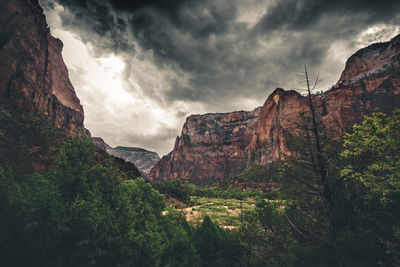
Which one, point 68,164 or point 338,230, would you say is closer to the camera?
point 338,230

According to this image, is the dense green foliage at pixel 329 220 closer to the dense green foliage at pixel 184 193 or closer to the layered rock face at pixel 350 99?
the dense green foliage at pixel 184 193

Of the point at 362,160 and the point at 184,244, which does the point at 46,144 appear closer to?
the point at 184,244

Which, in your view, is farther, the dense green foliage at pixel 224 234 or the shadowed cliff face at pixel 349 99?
the shadowed cliff face at pixel 349 99

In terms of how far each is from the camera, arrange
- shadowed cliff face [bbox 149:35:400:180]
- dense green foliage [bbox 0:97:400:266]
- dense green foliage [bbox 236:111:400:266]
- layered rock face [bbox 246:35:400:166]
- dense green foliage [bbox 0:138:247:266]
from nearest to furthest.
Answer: dense green foliage [bbox 236:111:400:266] < dense green foliage [bbox 0:97:400:266] < dense green foliage [bbox 0:138:247:266] < layered rock face [bbox 246:35:400:166] < shadowed cliff face [bbox 149:35:400:180]

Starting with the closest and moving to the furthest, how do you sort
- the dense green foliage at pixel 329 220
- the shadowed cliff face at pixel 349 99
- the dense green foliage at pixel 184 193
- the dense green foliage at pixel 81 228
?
1. the dense green foliage at pixel 329 220
2. the dense green foliage at pixel 81 228
3. the dense green foliage at pixel 184 193
4. the shadowed cliff face at pixel 349 99

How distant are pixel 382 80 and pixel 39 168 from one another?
12888cm

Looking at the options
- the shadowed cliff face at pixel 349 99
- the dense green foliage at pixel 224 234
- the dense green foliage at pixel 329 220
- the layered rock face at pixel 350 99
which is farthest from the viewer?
the shadowed cliff face at pixel 349 99

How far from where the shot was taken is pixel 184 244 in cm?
1004

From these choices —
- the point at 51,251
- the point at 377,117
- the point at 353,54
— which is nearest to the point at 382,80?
the point at 353,54

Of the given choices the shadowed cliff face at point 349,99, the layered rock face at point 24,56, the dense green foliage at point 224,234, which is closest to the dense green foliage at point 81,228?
the dense green foliage at point 224,234

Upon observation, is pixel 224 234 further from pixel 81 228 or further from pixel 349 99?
pixel 349 99

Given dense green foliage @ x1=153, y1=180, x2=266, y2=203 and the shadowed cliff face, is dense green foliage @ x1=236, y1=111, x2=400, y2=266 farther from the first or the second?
the shadowed cliff face

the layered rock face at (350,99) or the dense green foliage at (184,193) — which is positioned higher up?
the layered rock face at (350,99)

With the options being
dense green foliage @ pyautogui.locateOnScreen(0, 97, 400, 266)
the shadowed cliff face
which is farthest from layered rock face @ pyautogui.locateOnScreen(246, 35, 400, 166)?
dense green foliage @ pyautogui.locateOnScreen(0, 97, 400, 266)
